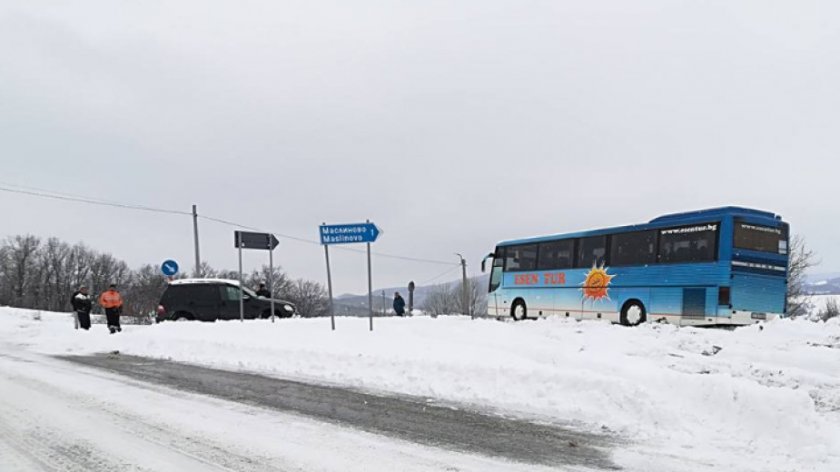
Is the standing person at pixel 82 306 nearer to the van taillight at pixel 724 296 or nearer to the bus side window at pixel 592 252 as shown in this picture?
the bus side window at pixel 592 252

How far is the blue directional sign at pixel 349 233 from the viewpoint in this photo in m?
14.5

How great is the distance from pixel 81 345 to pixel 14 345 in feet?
6.95

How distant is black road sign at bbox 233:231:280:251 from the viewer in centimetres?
1822

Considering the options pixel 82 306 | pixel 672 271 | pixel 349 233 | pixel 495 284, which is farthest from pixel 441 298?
pixel 349 233

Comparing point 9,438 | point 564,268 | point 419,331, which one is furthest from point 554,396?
point 564,268

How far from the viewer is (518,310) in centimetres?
2392

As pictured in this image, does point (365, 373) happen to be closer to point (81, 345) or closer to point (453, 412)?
point (453, 412)

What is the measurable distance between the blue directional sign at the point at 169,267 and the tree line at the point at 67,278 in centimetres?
7254

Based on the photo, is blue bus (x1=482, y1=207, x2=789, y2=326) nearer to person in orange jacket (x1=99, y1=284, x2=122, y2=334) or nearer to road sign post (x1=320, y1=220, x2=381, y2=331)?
road sign post (x1=320, y1=220, x2=381, y2=331)

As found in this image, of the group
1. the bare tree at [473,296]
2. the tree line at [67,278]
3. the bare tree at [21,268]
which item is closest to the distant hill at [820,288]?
the bare tree at [473,296]

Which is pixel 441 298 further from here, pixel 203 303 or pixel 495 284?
pixel 203 303

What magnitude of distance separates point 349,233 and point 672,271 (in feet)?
32.4

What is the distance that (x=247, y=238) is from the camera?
60.4ft

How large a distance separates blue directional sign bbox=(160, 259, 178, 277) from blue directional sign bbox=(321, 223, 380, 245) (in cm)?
1071
